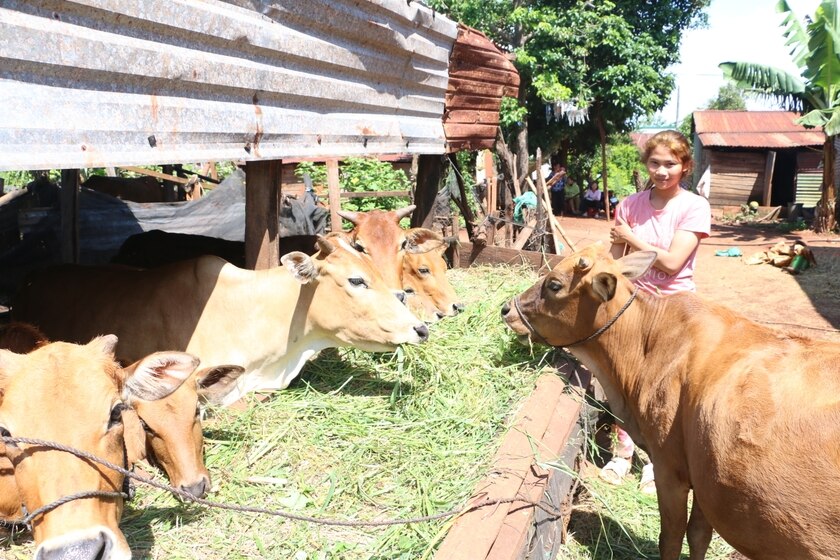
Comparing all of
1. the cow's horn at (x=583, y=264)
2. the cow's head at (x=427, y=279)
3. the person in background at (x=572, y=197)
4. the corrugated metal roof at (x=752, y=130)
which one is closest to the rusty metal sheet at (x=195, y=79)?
the cow's head at (x=427, y=279)

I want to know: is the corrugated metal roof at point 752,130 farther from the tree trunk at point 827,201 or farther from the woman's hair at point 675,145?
the woman's hair at point 675,145

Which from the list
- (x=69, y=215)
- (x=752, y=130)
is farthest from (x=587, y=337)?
(x=752, y=130)

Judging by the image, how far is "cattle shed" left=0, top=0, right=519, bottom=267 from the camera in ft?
8.66

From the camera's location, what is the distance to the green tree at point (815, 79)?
57.5 ft

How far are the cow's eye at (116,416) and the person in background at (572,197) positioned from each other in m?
25.7

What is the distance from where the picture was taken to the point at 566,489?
4082mm

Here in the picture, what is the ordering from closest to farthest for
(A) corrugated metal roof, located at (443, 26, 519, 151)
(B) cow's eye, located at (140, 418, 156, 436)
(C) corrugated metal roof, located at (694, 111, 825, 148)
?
(B) cow's eye, located at (140, 418, 156, 436)
(A) corrugated metal roof, located at (443, 26, 519, 151)
(C) corrugated metal roof, located at (694, 111, 825, 148)

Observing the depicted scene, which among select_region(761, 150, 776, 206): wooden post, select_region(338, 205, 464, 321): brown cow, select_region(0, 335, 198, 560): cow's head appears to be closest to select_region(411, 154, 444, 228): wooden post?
select_region(338, 205, 464, 321): brown cow

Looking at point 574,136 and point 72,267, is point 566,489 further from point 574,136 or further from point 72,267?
point 574,136

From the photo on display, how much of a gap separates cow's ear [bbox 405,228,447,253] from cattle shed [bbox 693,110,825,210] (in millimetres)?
23165

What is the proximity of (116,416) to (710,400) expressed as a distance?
2.68 m

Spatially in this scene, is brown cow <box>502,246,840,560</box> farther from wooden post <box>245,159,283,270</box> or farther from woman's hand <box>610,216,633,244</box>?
wooden post <box>245,159,283,270</box>

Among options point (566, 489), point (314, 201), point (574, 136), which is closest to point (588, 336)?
point (566, 489)

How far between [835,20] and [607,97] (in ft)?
21.4
